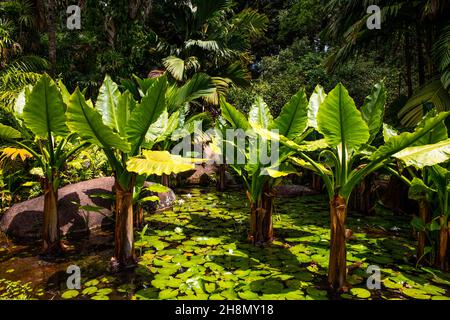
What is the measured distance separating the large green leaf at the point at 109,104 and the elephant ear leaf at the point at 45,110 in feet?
1.08

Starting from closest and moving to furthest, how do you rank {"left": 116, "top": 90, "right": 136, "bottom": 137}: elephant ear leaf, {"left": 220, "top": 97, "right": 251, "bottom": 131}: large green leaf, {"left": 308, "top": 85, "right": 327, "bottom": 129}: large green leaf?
1. {"left": 116, "top": 90, "right": 136, "bottom": 137}: elephant ear leaf
2. {"left": 308, "top": 85, "right": 327, "bottom": 129}: large green leaf
3. {"left": 220, "top": 97, "right": 251, "bottom": 131}: large green leaf

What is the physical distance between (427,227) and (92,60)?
11.6 m

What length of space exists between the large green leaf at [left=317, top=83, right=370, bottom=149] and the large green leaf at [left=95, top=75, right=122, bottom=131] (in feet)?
5.67

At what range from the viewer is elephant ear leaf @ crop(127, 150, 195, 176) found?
7.44ft

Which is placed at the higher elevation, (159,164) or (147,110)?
(147,110)

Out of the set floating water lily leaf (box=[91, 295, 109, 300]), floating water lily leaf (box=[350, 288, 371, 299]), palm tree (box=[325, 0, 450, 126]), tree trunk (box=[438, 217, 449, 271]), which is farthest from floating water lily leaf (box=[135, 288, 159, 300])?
palm tree (box=[325, 0, 450, 126])

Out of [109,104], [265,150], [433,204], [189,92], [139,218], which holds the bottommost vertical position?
[139,218]

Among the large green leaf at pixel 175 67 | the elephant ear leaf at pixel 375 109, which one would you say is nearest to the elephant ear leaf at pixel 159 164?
the elephant ear leaf at pixel 375 109

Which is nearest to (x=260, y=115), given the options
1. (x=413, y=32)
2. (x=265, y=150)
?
(x=265, y=150)

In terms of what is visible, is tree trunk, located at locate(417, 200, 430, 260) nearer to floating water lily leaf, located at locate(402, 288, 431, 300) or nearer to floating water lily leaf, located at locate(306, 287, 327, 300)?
floating water lily leaf, located at locate(402, 288, 431, 300)

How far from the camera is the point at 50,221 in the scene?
3.16 meters

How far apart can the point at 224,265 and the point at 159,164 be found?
130 centimetres

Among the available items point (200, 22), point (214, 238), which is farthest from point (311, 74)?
point (214, 238)

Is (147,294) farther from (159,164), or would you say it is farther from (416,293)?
(416,293)
